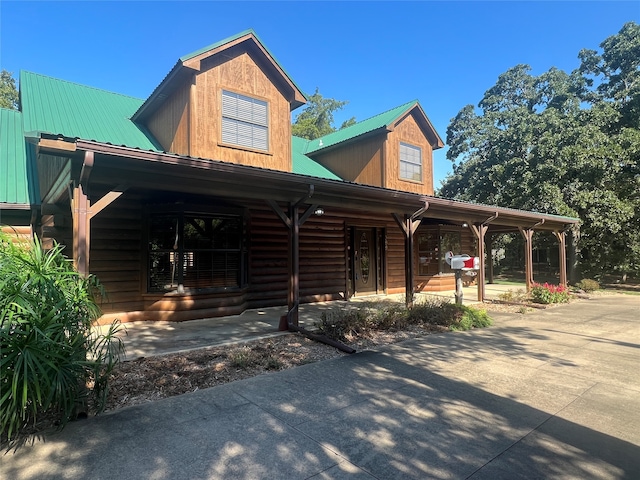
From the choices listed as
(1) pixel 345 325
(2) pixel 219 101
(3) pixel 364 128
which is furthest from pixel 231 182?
(3) pixel 364 128

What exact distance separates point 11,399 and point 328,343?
12.5ft

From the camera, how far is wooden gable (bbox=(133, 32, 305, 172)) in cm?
840

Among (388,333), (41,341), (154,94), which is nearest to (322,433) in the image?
(41,341)

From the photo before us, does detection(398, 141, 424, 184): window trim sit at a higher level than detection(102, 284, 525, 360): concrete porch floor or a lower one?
higher

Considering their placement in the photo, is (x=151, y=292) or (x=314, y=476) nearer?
(x=314, y=476)

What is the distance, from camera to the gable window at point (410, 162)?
41.0 ft

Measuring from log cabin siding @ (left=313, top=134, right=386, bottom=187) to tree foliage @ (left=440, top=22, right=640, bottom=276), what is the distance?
9.35 meters

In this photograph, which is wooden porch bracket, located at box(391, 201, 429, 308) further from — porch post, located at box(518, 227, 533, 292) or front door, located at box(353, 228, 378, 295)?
porch post, located at box(518, 227, 533, 292)

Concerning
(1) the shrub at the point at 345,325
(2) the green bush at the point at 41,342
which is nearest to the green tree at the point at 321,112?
(1) the shrub at the point at 345,325

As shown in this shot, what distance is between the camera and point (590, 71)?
23.1 meters

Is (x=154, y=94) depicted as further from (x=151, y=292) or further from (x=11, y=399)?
(x=11, y=399)

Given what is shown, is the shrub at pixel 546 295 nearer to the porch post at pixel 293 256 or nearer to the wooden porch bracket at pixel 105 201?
the porch post at pixel 293 256

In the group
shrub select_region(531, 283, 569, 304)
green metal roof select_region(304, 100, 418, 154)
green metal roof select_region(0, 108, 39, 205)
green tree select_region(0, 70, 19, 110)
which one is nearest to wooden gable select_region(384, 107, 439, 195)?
green metal roof select_region(304, 100, 418, 154)

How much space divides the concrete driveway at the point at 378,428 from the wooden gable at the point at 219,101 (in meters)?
6.03
